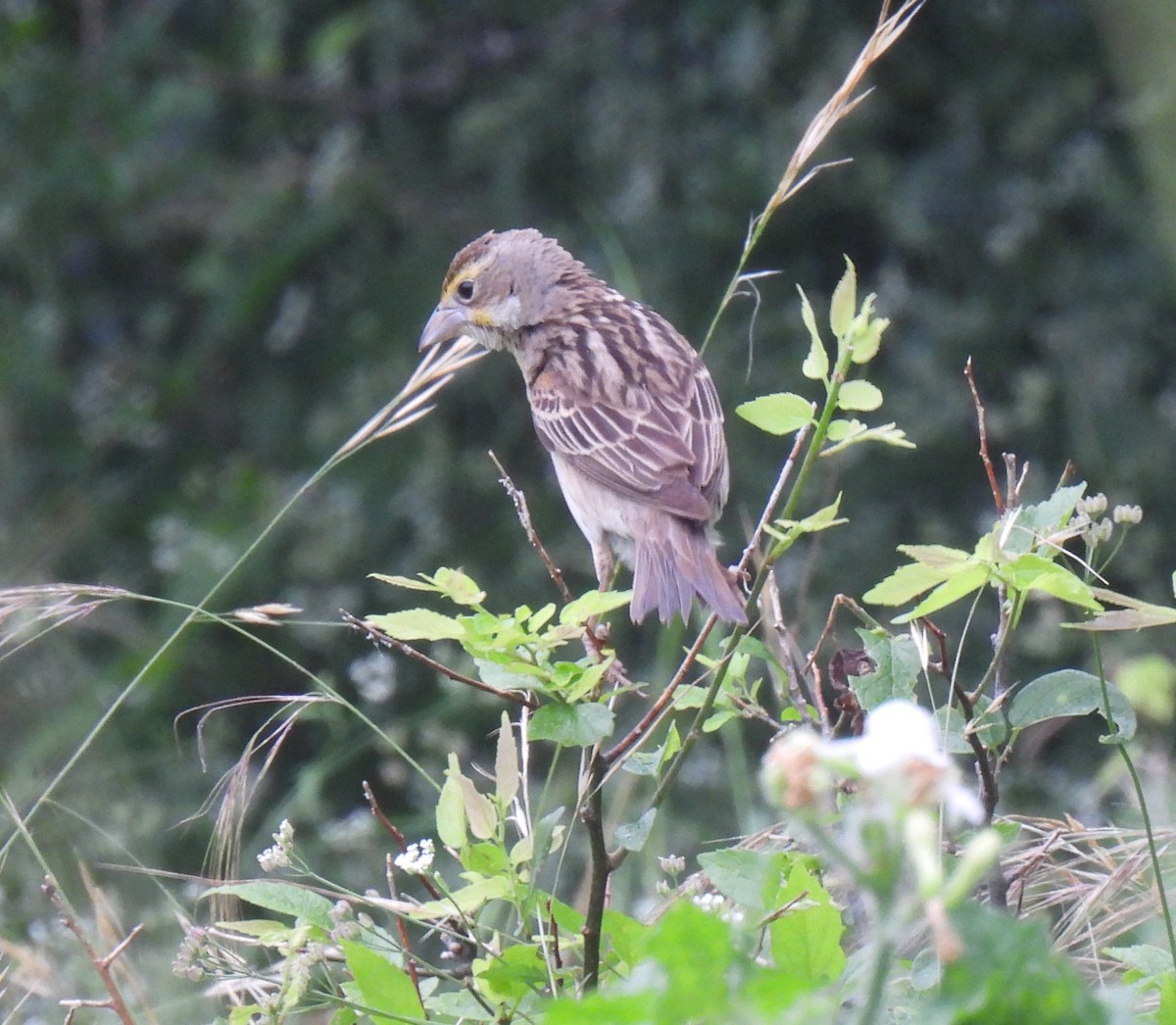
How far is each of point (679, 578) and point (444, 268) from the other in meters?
3.50

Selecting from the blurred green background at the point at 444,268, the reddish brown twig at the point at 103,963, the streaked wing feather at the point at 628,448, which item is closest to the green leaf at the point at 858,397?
the reddish brown twig at the point at 103,963

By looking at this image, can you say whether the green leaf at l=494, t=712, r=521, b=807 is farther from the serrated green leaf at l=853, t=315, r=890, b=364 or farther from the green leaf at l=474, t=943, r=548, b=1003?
the serrated green leaf at l=853, t=315, r=890, b=364

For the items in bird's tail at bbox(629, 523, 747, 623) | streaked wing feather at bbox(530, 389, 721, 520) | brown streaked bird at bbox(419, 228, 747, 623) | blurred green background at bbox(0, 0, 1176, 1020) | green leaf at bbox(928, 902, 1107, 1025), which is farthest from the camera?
blurred green background at bbox(0, 0, 1176, 1020)

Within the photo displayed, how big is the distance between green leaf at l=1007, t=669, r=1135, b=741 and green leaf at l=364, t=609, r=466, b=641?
1.91 ft

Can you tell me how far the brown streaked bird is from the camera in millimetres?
3463

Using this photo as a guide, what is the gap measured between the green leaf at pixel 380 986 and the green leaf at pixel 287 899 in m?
0.13

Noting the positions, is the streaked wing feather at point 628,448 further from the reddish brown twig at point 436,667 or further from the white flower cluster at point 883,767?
the white flower cluster at point 883,767

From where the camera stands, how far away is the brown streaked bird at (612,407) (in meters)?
3.46

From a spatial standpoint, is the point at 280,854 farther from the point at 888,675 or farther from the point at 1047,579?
the point at 1047,579

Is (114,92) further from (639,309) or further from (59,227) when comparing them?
(639,309)

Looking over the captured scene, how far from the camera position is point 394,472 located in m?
6.47

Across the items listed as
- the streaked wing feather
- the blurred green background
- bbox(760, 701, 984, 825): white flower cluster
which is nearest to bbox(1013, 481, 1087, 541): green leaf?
bbox(760, 701, 984, 825): white flower cluster

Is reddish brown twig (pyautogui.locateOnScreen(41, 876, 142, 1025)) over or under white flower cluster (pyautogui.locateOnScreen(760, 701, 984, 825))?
under

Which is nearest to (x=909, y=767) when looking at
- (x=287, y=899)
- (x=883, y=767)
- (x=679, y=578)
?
(x=883, y=767)
